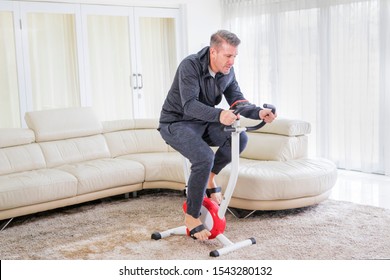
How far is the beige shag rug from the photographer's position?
127 inches

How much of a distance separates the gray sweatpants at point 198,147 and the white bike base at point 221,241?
9.8 inches

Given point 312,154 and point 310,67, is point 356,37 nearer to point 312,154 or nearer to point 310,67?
point 310,67

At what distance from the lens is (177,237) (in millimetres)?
3561

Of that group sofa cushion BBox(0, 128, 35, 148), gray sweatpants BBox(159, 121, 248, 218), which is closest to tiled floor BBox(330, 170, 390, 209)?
gray sweatpants BBox(159, 121, 248, 218)

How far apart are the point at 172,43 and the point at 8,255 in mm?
4227

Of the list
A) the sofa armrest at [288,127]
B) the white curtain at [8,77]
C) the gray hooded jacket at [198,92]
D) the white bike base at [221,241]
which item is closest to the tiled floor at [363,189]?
the sofa armrest at [288,127]

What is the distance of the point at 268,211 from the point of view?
13.5ft

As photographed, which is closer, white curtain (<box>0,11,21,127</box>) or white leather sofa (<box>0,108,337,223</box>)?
white leather sofa (<box>0,108,337,223</box>)

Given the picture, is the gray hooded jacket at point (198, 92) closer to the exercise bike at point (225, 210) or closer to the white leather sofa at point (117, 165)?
the exercise bike at point (225, 210)

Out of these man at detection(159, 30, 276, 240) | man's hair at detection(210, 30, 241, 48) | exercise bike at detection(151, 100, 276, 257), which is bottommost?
exercise bike at detection(151, 100, 276, 257)

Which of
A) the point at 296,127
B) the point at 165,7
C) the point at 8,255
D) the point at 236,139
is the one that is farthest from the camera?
the point at 165,7

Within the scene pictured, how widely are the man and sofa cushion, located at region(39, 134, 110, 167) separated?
1753 mm

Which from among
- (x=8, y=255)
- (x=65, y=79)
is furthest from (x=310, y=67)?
(x=8, y=255)

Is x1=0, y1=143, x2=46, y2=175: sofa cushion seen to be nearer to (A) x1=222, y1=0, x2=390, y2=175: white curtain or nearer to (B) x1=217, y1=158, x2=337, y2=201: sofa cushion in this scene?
(B) x1=217, y1=158, x2=337, y2=201: sofa cushion
